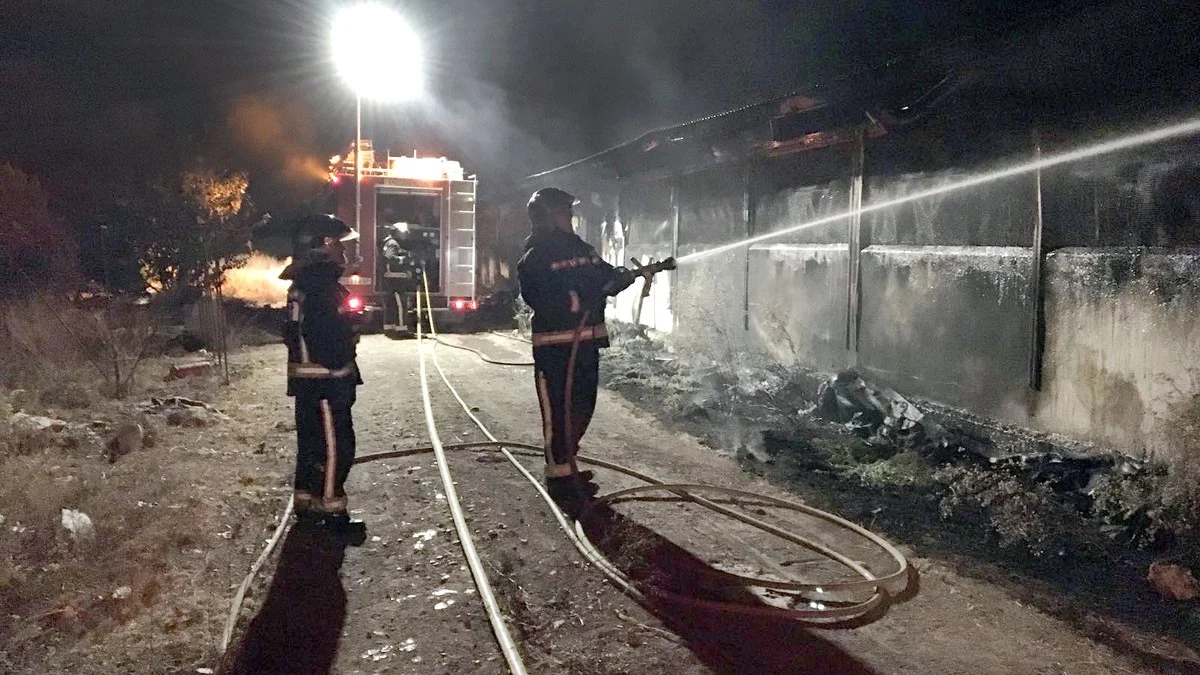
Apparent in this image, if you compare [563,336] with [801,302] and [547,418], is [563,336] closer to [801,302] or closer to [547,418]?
[547,418]

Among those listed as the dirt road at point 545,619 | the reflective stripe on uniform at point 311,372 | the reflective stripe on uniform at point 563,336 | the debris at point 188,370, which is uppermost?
the reflective stripe on uniform at point 563,336

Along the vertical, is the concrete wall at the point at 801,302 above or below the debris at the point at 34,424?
above

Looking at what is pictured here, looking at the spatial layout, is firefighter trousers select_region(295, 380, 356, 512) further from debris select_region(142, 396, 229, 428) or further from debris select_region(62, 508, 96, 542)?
debris select_region(142, 396, 229, 428)

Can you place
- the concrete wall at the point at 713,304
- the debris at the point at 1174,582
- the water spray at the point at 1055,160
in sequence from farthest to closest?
the concrete wall at the point at 713,304 → the water spray at the point at 1055,160 → the debris at the point at 1174,582

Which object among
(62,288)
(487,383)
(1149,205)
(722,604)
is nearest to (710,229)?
(487,383)

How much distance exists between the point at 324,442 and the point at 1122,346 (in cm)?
530

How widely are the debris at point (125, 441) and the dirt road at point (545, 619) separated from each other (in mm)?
2111

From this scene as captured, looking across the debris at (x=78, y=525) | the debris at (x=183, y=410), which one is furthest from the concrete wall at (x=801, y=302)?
the debris at (x=78, y=525)

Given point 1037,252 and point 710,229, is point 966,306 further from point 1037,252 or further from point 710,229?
point 710,229

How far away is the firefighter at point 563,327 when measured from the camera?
17.5ft

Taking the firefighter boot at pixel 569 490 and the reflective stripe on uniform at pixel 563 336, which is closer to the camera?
the firefighter boot at pixel 569 490

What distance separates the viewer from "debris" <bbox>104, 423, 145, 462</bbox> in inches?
242

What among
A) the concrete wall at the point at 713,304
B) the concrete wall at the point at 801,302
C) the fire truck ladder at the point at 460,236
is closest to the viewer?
the concrete wall at the point at 801,302

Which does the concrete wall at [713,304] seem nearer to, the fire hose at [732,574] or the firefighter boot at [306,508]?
the fire hose at [732,574]
